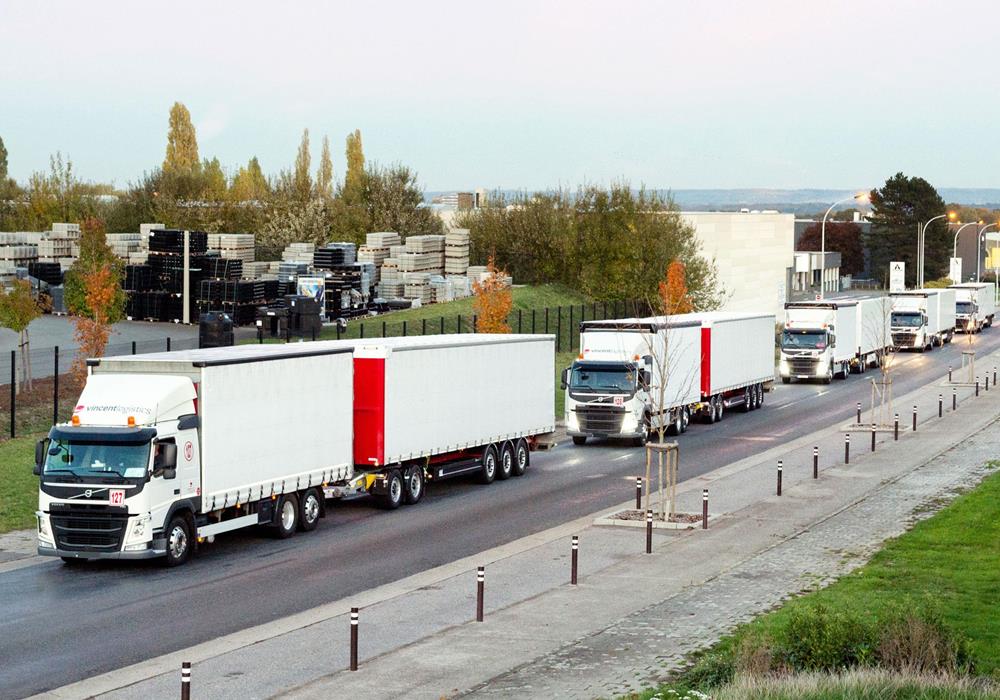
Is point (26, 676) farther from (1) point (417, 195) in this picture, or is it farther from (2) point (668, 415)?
(1) point (417, 195)

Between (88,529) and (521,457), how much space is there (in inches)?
573

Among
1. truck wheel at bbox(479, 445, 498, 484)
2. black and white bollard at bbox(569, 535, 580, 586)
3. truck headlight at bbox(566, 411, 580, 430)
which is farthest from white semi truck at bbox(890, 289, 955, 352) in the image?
black and white bollard at bbox(569, 535, 580, 586)

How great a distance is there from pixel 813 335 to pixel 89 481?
4443cm

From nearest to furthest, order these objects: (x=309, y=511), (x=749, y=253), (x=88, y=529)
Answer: (x=88, y=529), (x=309, y=511), (x=749, y=253)

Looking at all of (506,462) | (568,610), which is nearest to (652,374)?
(506,462)

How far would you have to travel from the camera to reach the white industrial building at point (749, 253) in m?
98.0

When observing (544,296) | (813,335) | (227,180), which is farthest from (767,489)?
(227,180)

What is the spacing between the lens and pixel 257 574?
2311 centimetres

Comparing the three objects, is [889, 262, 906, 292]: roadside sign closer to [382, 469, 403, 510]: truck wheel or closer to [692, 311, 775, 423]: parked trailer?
[692, 311, 775, 423]: parked trailer

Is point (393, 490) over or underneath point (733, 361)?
underneath

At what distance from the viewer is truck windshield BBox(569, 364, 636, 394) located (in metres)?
40.1

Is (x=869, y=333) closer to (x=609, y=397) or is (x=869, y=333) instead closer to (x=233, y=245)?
(x=233, y=245)

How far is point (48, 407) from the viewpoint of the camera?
3897 centimetres

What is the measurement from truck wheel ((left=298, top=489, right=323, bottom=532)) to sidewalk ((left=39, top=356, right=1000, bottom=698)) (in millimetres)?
4158
